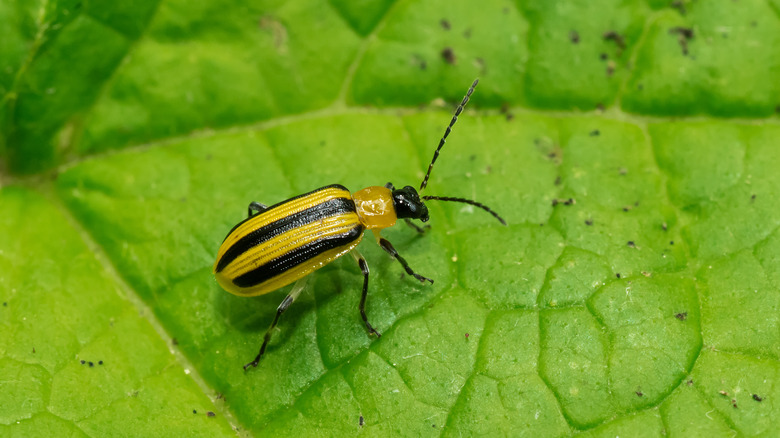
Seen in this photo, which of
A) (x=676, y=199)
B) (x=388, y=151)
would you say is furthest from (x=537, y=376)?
(x=388, y=151)

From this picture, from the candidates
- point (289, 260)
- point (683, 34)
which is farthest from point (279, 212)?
point (683, 34)

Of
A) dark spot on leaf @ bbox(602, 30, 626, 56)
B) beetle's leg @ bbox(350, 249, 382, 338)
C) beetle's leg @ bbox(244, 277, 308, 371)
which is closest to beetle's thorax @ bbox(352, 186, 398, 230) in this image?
beetle's leg @ bbox(350, 249, 382, 338)

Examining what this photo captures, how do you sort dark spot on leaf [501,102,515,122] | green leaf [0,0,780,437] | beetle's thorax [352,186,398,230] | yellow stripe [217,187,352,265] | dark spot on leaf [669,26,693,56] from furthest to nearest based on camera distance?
1. dark spot on leaf [501,102,515,122]
2. dark spot on leaf [669,26,693,56]
3. beetle's thorax [352,186,398,230]
4. yellow stripe [217,187,352,265]
5. green leaf [0,0,780,437]

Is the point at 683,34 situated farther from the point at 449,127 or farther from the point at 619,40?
the point at 449,127

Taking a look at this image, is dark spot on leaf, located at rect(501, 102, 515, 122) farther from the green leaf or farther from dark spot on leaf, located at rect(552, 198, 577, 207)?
dark spot on leaf, located at rect(552, 198, 577, 207)

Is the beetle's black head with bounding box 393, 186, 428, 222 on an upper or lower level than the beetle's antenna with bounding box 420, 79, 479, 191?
lower

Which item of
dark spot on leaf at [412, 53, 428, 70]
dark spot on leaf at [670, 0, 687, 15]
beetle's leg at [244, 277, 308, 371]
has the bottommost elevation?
beetle's leg at [244, 277, 308, 371]

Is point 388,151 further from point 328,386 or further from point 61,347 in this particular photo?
point 61,347

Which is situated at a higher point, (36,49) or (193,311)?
(36,49)
